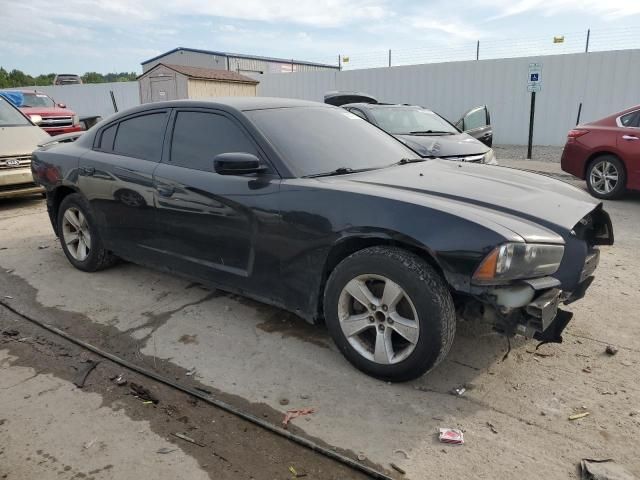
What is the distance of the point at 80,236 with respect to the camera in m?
4.91

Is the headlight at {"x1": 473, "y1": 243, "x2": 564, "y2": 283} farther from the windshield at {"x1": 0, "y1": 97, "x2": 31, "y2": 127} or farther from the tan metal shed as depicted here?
the tan metal shed

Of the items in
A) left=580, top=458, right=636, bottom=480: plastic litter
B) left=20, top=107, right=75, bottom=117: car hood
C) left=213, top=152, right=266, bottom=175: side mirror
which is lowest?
left=580, top=458, right=636, bottom=480: plastic litter

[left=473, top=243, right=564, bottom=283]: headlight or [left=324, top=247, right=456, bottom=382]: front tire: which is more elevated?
[left=473, top=243, right=564, bottom=283]: headlight

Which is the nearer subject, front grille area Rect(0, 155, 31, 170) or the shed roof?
front grille area Rect(0, 155, 31, 170)

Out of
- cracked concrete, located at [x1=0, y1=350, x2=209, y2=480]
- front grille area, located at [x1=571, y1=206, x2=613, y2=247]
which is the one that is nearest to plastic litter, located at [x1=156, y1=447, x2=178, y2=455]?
cracked concrete, located at [x1=0, y1=350, x2=209, y2=480]

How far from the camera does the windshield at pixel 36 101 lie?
15.6 meters

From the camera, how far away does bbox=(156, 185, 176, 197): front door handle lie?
3789 mm

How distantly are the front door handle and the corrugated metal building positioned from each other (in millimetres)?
26240

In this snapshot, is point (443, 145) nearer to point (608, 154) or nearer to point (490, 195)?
point (608, 154)

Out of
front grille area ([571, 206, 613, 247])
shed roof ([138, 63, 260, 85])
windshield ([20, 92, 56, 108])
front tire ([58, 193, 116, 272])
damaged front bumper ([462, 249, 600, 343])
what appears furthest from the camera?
shed roof ([138, 63, 260, 85])

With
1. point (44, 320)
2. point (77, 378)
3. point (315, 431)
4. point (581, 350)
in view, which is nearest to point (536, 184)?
point (581, 350)

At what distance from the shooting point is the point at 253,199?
3324mm

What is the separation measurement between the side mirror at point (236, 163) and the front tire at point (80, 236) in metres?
2.03

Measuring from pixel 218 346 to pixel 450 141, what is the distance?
17.8 ft
